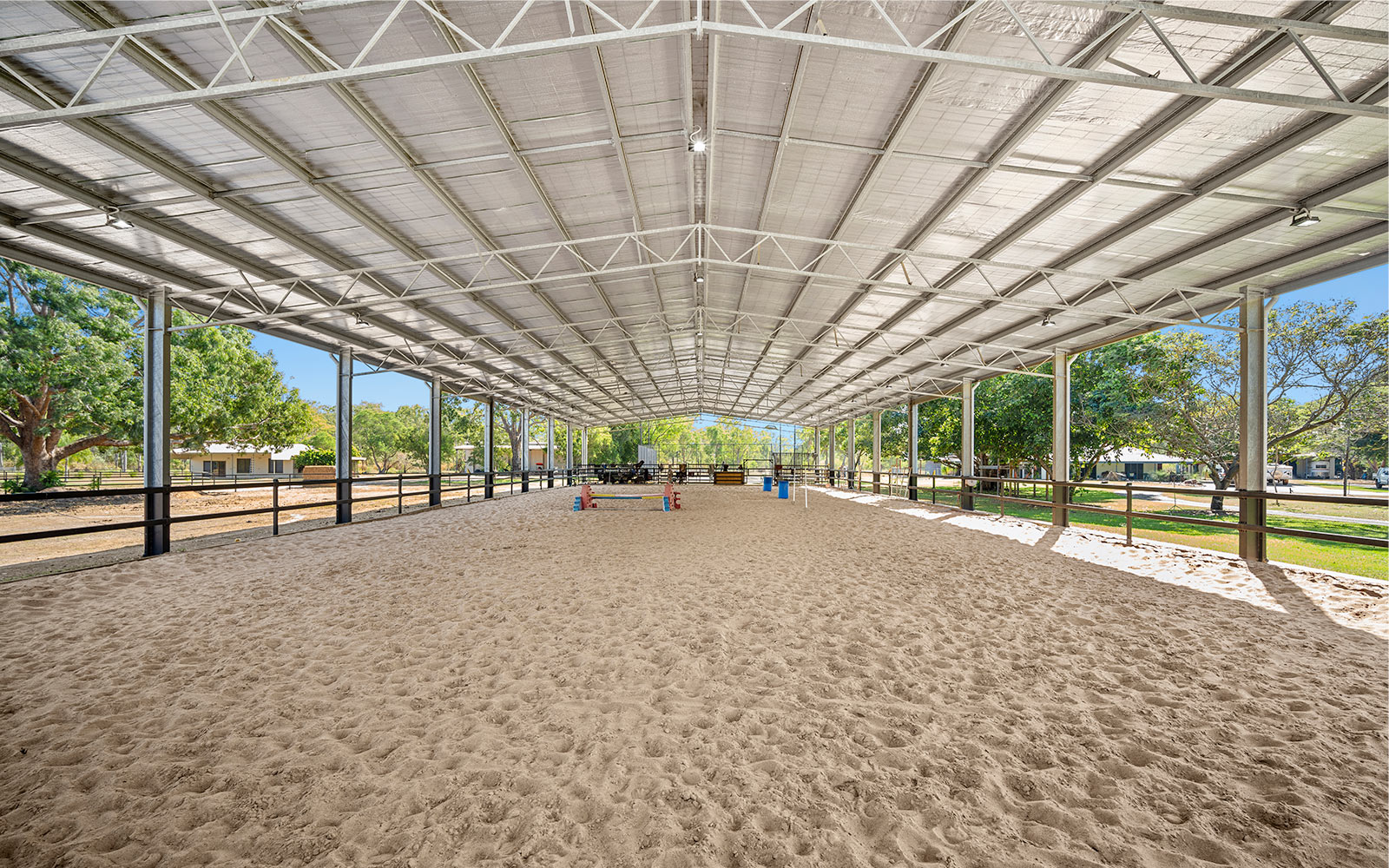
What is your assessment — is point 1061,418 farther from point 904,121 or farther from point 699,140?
point 699,140

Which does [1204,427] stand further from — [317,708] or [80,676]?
[80,676]

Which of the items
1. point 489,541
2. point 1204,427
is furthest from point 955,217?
point 1204,427

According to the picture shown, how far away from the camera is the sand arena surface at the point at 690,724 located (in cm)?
209

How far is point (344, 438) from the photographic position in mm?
12648

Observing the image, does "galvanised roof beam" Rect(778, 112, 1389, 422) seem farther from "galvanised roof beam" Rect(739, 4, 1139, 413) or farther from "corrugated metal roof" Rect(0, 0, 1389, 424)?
"galvanised roof beam" Rect(739, 4, 1139, 413)

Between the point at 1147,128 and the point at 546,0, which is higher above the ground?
the point at 546,0

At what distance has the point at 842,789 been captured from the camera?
2.38m

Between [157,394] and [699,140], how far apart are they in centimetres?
883

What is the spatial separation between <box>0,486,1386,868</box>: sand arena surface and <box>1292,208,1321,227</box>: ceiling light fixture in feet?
13.2

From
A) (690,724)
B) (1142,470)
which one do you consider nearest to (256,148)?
(690,724)

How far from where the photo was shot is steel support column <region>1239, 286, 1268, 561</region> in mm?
7793

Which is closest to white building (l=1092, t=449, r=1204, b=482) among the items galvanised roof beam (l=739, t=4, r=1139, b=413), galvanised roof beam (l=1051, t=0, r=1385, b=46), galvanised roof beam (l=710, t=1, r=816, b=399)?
galvanised roof beam (l=739, t=4, r=1139, b=413)

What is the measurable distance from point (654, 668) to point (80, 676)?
3.71m

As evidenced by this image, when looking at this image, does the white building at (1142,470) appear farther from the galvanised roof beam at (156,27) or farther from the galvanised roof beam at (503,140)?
the galvanised roof beam at (156,27)
